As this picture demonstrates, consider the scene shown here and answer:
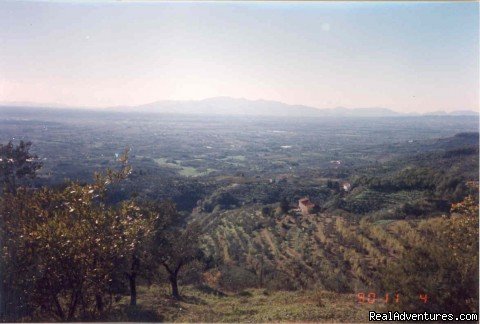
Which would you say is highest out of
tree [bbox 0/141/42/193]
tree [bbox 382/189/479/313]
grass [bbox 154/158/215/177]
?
tree [bbox 0/141/42/193]

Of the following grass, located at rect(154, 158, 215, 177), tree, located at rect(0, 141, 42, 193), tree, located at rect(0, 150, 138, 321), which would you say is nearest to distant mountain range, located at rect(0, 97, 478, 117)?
tree, located at rect(0, 141, 42, 193)

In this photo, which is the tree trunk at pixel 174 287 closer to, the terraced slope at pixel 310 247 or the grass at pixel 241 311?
the grass at pixel 241 311

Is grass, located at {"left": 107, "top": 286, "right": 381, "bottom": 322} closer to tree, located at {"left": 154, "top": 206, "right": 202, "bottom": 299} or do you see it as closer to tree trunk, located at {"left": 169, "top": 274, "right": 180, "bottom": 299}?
tree trunk, located at {"left": 169, "top": 274, "right": 180, "bottom": 299}

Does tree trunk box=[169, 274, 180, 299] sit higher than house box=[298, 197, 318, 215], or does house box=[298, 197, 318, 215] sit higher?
tree trunk box=[169, 274, 180, 299]

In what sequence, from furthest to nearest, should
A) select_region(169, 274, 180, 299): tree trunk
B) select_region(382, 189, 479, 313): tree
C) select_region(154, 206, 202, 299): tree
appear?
select_region(169, 274, 180, 299): tree trunk < select_region(154, 206, 202, 299): tree < select_region(382, 189, 479, 313): tree

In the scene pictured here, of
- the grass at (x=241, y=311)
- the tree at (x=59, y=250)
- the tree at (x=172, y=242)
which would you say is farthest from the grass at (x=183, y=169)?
the tree at (x=59, y=250)

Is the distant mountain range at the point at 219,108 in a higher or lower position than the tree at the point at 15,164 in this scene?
higher

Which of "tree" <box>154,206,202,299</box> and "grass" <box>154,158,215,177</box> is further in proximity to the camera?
"grass" <box>154,158,215,177</box>

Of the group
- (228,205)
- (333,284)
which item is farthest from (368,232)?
(228,205)
